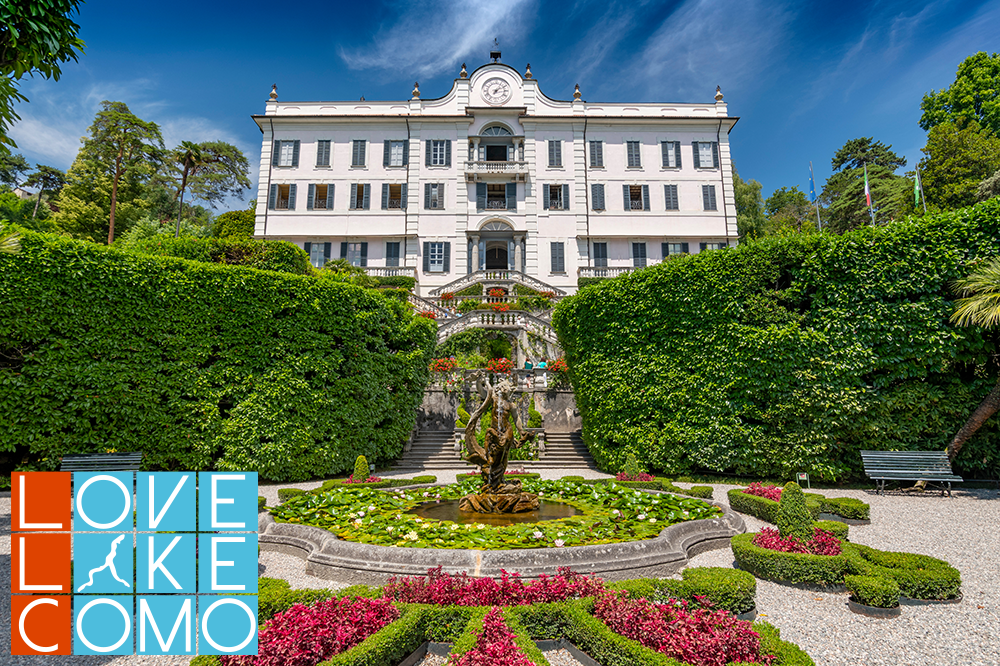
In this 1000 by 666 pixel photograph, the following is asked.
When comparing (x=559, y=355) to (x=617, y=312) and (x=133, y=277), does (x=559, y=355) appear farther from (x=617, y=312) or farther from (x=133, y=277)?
(x=133, y=277)

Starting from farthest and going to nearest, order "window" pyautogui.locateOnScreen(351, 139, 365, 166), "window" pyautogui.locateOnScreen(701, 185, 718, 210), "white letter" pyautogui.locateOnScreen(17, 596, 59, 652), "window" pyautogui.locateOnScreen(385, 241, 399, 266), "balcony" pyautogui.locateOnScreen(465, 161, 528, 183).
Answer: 1. "window" pyautogui.locateOnScreen(351, 139, 365, 166)
2. "window" pyautogui.locateOnScreen(701, 185, 718, 210)
3. "balcony" pyautogui.locateOnScreen(465, 161, 528, 183)
4. "window" pyautogui.locateOnScreen(385, 241, 399, 266)
5. "white letter" pyautogui.locateOnScreen(17, 596, 59, 652)

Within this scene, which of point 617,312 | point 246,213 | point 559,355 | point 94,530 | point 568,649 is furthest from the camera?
point 246,213

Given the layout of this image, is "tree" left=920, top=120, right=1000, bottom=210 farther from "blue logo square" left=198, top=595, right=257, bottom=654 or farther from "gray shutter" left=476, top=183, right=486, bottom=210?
"blue logo square" left=198, top=595, right=257, bottom=654

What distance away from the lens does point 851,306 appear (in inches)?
523

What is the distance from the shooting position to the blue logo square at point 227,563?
3.09 m

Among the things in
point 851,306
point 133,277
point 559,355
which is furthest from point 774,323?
point 133,277

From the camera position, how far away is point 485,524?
25.7 ft

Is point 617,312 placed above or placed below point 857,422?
above

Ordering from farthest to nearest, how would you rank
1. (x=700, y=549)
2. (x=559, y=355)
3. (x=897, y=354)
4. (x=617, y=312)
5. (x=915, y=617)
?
(x=559, y=355)
(x=617, y=312)
(x=897, y=354)
(x=700, y=549)
(x=915, y=617)

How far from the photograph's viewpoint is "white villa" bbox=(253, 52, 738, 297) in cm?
3378

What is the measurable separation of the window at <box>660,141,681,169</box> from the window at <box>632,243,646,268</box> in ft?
20.6

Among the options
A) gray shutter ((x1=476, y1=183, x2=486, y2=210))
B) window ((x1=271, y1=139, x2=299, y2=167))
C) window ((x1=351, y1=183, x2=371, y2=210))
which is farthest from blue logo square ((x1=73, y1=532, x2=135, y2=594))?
window ((x1=271, y1=139, x2=299, y2=167))

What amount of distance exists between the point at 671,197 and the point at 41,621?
36.9m

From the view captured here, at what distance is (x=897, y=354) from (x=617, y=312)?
782 cm
